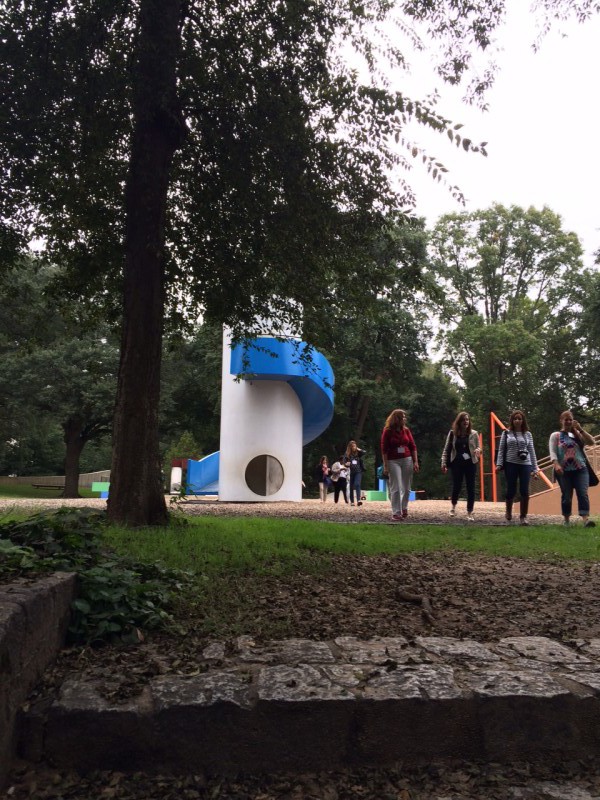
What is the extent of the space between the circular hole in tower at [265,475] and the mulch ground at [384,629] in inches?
553

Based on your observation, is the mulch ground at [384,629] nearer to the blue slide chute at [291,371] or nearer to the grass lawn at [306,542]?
the grass lawn at [306,542]

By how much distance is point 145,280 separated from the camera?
25.2ft

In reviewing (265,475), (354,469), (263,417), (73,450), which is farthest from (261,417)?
(73,450)

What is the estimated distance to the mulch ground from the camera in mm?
2484

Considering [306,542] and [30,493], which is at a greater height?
[306,542]

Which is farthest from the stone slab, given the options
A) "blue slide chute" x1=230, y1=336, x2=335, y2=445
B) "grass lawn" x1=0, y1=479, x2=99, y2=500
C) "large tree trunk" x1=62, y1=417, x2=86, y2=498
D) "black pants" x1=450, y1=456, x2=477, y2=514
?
"large tree trunk" x1=62, y1=417, x2=86, y2=498

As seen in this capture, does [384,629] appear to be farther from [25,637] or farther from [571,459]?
[571,459]

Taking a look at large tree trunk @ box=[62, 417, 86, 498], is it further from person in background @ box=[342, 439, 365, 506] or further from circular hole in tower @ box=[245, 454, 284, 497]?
person in background @ box=[342, 439, 365, 506]

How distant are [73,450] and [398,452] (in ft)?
83.4

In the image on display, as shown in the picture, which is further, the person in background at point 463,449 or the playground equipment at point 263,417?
the playground equipment at point 263,417

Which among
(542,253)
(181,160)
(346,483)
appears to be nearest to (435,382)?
(542,253)

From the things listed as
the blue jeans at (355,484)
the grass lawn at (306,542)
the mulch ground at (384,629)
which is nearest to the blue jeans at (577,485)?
the grass lawn at (306,542)

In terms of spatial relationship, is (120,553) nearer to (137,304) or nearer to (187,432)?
(137,304)

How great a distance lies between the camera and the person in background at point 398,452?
11.0m
